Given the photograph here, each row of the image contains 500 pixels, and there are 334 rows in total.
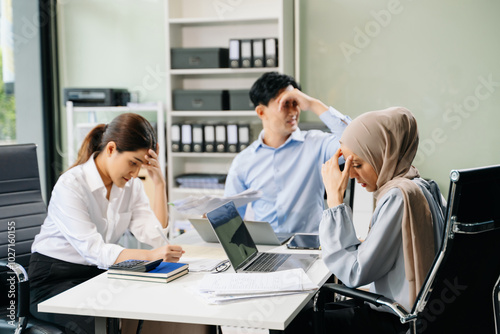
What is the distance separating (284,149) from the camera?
306 cm

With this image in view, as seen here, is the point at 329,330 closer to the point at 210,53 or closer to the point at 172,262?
the point at 172,262

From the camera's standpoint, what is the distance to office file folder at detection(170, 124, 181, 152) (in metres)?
4.47

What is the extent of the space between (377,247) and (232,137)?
108 inches

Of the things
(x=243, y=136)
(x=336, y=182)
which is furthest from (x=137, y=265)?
(x=243, y=136)

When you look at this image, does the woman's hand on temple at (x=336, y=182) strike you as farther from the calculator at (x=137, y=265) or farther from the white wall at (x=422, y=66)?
the white wall at (x=422, y=66)

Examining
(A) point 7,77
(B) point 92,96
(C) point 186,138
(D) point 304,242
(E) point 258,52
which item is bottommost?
(D) point 304,242

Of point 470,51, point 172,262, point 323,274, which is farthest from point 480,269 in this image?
point 470,51

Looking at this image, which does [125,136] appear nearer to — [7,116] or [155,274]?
[155,274]

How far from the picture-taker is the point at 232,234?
2.13 m

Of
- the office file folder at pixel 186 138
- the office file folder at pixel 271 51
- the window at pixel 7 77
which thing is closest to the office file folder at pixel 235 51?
the office file folder at pixel 271 51

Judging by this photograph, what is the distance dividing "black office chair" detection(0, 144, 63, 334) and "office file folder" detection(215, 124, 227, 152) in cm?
195

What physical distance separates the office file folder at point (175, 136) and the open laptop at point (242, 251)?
7.53ft

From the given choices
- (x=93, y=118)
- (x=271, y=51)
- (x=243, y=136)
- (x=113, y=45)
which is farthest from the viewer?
(x=113, y=45)

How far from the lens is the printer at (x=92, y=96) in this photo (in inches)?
181
